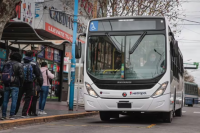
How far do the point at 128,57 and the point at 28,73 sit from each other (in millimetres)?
2895

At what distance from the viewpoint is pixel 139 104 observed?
38.5 feet

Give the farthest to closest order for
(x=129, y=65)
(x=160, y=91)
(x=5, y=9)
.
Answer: (x=129, y=65) < (x=160, y=91) < (x=5, y=9)

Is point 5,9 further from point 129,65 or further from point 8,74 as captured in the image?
point 129,65

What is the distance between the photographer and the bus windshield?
11875 millimetres

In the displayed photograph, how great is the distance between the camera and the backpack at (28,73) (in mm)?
11453

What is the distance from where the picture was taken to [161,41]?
39.8 ft

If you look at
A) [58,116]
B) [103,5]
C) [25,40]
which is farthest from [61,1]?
[58,116]

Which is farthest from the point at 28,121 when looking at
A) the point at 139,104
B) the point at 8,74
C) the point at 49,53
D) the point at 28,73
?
the point at 49,53

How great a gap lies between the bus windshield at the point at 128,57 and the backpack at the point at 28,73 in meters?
1.75

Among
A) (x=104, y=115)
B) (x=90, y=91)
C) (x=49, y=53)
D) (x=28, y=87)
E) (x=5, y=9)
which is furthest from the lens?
(x=49, y=53)

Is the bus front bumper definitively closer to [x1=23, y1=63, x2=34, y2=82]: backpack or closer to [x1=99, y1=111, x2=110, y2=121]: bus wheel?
[x1=99, y1=111, x2=110, y2=121]: bus wheel

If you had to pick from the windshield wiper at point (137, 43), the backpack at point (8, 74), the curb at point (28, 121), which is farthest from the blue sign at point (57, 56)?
the backpack at point (8, 74)

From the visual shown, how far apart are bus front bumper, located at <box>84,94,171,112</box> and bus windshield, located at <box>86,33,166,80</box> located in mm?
645

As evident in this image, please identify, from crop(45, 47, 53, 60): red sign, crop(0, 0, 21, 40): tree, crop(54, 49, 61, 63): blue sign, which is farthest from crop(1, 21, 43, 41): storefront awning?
crop(54, 49, 61, 63): blue sign
